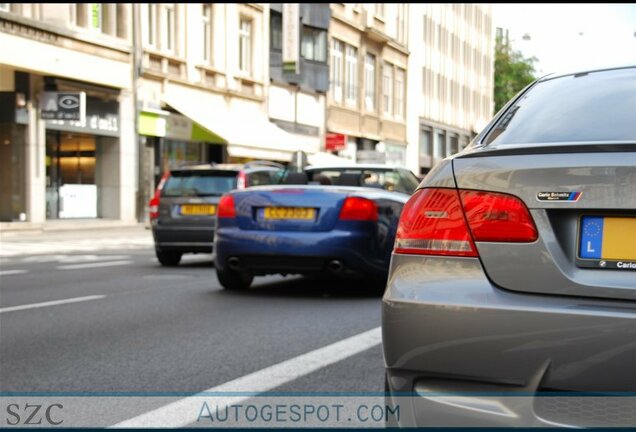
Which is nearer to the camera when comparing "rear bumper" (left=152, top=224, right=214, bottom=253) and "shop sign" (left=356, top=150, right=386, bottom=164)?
"rear bumper" (left=152, top=224, right=214, bottom=253)

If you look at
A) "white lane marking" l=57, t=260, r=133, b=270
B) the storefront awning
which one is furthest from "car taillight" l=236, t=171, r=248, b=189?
the storefront awning

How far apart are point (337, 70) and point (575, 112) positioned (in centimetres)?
4168

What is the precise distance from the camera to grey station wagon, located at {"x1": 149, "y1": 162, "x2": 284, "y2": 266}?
44.5 feet

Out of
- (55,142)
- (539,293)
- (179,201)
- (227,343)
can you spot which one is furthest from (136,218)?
(539,293)

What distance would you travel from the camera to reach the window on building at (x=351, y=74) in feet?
150

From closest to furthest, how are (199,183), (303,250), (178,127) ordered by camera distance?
(303,250) → (199,183) → (178,127)

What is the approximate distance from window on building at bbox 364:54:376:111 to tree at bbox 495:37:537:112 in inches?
1449

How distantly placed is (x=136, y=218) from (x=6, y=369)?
23.5m

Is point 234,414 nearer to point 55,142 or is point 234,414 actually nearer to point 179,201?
point 179,201

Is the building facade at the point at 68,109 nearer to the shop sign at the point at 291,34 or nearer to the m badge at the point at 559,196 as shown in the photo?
the shop sign at the point at 291,34

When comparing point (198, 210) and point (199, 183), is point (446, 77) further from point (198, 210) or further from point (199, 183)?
point (198, 210)

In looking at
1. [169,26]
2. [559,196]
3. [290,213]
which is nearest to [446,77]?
[169,26]

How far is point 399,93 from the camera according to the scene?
2152 inches

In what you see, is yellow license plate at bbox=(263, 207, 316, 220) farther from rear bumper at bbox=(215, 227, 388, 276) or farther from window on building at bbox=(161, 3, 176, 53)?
window on building at bbox=(161, 3, 176, 53)
